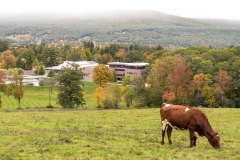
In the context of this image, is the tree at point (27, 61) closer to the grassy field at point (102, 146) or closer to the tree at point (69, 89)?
the tree at point (69, 89)

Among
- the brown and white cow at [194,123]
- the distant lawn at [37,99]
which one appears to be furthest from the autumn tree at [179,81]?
the brown and white cow at [194,123]

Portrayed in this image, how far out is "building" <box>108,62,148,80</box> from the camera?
4833 inches

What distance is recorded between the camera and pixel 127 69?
126 m

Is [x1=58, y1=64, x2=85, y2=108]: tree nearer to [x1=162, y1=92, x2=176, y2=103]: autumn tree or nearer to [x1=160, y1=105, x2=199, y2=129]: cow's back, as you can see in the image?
[x1=162, y1=92, x2=176, y2=103]: autumn tree

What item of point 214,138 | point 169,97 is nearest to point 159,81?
point 169,97

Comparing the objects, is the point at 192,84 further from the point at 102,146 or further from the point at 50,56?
the point at 50,56

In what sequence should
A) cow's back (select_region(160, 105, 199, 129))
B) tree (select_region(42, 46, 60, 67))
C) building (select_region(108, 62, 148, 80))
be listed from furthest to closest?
tree (select_region(42, 46, 60, 67)), building (select_region(108, 62, 148, 80)), cow's back (select_region(160, 105, 199, 129))

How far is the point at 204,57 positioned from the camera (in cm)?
7075

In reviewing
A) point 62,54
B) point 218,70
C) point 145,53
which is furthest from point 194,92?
point 62,54

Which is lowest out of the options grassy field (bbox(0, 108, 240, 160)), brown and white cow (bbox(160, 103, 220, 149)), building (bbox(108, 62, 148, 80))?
building (bbox(108, 62, 148, 80))

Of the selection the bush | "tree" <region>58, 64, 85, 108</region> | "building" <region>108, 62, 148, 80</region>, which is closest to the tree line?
the bush

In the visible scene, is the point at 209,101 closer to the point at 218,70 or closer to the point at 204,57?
the point at 218,70

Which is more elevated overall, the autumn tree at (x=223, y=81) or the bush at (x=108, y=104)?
the autumn tree at (x=223, y=81)

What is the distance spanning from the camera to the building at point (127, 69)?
4833 inches
